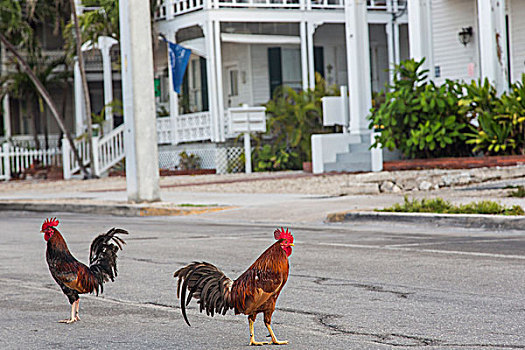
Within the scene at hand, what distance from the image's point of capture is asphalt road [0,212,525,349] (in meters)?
6.46

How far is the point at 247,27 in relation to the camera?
3288cm

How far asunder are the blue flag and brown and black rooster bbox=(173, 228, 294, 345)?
2556 cm

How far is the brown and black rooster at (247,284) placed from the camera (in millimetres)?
5422

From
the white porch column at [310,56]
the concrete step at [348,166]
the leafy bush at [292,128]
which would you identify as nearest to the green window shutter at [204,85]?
the leafy bush at [292,128]

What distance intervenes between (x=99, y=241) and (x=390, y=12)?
28109 mm

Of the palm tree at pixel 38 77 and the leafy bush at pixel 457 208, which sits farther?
the palm tree at pixel 38 77

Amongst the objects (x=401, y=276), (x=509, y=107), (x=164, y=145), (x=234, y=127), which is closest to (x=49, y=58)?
(x=164, y=145)

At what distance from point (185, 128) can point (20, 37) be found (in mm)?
9294

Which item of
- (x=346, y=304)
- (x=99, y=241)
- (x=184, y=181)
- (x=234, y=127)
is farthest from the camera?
(x=234, y=127)

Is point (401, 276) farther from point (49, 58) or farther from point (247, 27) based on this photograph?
point (49, 58)

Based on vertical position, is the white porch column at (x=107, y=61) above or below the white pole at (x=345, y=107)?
above

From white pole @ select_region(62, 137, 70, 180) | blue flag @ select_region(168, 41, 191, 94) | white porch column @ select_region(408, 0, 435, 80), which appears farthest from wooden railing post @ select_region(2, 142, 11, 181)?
white porch column @ select_region(408, 0, 435, 80)

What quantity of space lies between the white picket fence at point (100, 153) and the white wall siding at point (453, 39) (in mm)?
11968

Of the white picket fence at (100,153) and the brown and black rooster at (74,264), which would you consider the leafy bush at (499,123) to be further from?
the brown and black rooster at (74,264)
